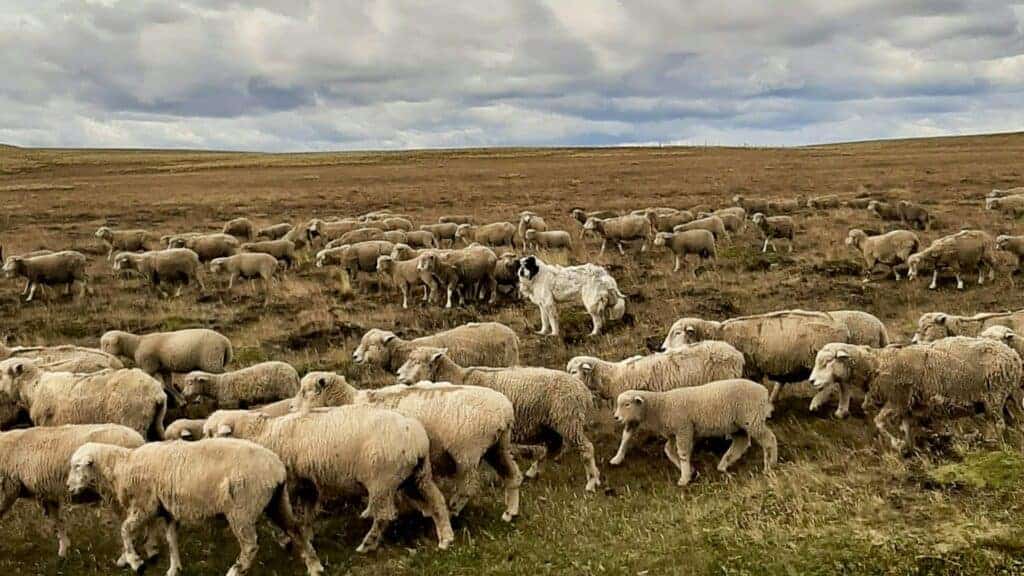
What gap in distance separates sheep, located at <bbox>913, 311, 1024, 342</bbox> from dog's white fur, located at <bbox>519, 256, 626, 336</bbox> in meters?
6.33

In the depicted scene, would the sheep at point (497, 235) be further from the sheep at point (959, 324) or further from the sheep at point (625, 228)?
the sheep at point (959, 324)

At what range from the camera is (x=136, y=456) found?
811 centimetres

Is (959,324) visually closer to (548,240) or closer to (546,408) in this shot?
(546,408)

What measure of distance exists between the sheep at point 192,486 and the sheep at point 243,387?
13.0 feet

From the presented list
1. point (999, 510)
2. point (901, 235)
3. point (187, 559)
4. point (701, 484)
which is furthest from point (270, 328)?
point (901, 235)

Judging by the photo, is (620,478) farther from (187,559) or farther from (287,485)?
(187,559)

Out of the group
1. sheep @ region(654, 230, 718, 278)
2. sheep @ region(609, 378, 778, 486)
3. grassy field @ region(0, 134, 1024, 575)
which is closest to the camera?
grassy field @ region(0, 134, 1024, 575)

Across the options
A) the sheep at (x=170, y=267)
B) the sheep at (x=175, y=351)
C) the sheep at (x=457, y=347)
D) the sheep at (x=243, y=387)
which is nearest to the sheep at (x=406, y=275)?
the sheep at (x=170, y=267)

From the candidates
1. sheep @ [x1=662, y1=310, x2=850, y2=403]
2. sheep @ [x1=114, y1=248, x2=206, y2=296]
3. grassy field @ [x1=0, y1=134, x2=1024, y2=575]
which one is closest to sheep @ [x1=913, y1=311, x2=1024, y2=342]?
sheep @ [x1=662, y1=310, x2=850, y2=403]

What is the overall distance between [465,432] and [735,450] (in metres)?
3.75

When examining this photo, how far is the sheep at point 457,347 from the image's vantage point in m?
12.7

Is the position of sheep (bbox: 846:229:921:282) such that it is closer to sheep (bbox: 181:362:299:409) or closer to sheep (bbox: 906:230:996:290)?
sheep (bbox: 906:230:996:290)

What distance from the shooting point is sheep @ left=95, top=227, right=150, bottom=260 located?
29.5 metres

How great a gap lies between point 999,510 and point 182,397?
11108 mm
